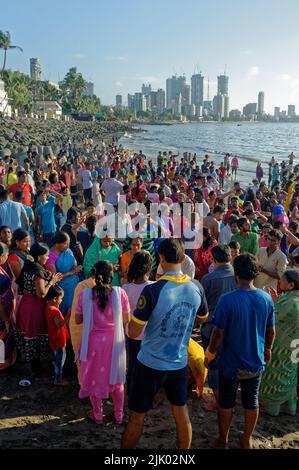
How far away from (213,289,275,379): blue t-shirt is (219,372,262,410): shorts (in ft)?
0.26

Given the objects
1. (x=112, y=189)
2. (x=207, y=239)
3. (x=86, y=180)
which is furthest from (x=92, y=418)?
(x=86, y=180)

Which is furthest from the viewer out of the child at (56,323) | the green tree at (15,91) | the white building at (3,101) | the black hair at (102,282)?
the green tree at (15,91)

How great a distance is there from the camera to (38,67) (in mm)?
191000

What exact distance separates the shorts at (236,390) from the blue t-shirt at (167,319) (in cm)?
45

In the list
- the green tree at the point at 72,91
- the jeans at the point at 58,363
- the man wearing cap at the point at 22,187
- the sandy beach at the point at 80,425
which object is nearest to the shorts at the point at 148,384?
the sandy beach at the point at 80,425

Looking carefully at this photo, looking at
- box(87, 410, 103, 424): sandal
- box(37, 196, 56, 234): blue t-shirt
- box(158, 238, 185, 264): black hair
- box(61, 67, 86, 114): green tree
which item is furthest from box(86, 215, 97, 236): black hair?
box(61, 67, 86, 114): green tree

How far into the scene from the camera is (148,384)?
316cm

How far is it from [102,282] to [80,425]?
1.36m

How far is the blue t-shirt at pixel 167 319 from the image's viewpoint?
3021 millimetres

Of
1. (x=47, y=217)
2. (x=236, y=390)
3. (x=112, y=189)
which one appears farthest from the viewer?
(x=112, y=189)

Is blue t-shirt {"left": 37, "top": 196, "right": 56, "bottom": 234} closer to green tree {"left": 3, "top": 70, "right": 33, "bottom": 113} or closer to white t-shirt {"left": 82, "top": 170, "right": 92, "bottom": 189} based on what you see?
white t-shirt {"left": 82, "top": 170, "right": 92, "bottom": 189}

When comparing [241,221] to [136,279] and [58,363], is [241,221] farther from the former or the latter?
[58,363]

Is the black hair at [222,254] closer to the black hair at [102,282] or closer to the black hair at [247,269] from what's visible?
the black hair at [247,269]
